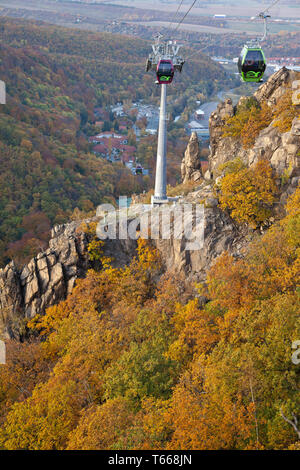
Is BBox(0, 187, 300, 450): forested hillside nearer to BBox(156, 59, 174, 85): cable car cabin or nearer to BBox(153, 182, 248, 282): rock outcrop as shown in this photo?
BBox(153, 182, 248, 282): rock outcrop

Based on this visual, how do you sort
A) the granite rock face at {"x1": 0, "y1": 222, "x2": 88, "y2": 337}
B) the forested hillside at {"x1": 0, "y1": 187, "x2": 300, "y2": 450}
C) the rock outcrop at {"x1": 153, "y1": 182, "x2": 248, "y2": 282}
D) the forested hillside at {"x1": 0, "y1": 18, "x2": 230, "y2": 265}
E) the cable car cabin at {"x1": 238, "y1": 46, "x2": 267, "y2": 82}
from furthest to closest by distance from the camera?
the forested hillside at {"x1": 0, "y1": 18, "x2": 230, "y2": 265} → the granite rock face at {"x1": 0, "y1": 222, "x2": 88, "y2": 337} → the rock outcrop at {"x1": 153, "y1": 182, "x2": 248, "y2": 282} → the cable car cabin at {"x1": 238, "y1": 46, "x2": 267, "y2": 82} → the forested hillside at {"x1": 0, "y1": 187, "x2": 300, "y2": 450}

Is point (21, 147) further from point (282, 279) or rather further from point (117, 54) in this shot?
point (117, 54)

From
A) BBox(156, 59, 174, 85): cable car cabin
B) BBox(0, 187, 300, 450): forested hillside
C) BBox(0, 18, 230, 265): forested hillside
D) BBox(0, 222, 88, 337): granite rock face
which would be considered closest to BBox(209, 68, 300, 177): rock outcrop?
BBox(0, 187, 300, 450): forested hillside

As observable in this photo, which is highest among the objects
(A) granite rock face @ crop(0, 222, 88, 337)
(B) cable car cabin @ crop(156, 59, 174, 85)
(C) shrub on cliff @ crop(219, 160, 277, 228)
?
(B) cable car cabin @ crop(156, 59, 174, 85)

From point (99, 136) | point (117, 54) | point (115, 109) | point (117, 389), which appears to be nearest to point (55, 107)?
point (99, 136)

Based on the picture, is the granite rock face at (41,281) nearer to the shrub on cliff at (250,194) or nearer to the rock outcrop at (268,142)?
the shrub on cliff at (250,194)

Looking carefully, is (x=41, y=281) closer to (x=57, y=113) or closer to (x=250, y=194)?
(x=250, y=194)

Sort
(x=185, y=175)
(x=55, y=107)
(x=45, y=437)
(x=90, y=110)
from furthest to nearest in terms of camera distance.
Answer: (x=90, y=110)
(x=55, y=107)
(x=185, y=175)
(x=45, y=437)
